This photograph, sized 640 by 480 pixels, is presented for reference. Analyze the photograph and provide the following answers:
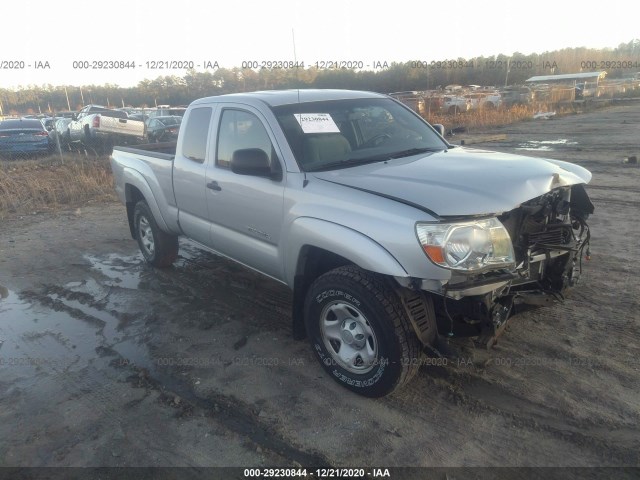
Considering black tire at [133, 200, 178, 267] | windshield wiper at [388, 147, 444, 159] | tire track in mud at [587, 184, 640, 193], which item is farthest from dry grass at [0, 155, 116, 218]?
tire track in mud at [587, 184, 640, 193]

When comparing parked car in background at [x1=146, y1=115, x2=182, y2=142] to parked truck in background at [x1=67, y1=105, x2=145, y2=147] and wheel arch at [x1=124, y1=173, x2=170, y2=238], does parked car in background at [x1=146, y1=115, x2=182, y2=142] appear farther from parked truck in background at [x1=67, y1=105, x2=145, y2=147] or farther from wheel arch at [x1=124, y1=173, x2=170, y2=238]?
wheel arch at [x1=124, y1=173, x2=170, y2=238]

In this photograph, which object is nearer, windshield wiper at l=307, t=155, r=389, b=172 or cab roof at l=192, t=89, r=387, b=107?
windshield wiper at l=307, t=155, r=389, b=172

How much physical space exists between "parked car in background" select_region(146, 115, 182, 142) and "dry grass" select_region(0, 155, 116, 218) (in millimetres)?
6278

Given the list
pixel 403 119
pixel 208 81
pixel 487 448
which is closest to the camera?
pixel 487 448

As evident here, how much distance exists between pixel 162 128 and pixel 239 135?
52.9 ft

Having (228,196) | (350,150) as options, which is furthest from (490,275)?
(228,196)

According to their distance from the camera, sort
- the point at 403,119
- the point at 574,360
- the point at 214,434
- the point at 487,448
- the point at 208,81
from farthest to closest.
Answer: the point at 208,81, the point at 403,119, the point at 574,360, the point at 214,434, the point at 487,448

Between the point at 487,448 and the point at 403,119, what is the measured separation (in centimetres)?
291

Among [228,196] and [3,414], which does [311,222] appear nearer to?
[228,196]

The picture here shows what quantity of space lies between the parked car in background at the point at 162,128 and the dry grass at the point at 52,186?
20.6 ft

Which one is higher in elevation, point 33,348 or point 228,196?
point 228,196

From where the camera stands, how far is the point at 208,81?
31.9 m

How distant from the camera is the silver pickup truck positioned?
9.35ft

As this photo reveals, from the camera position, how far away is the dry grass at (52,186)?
9.84m
